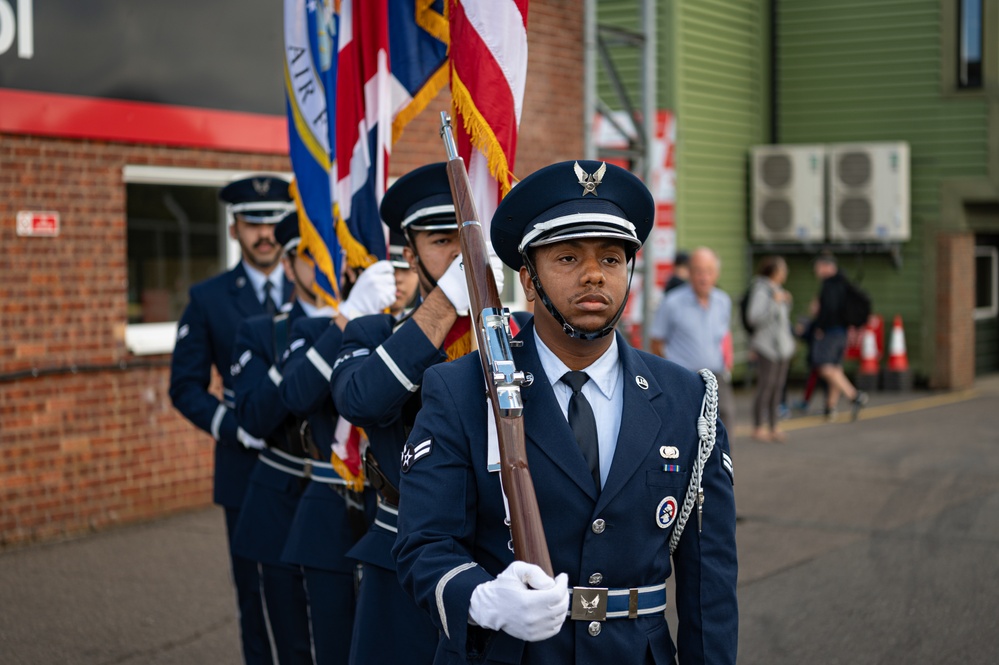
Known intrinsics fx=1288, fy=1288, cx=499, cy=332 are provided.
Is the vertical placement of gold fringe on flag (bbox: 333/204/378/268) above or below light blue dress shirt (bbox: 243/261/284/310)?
above

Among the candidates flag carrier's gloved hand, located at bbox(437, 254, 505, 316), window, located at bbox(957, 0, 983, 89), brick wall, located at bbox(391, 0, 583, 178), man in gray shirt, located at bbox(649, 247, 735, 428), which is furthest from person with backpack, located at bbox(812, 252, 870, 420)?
flag carrier's gloved hand, located at bbox(437, 254, 505, 316)

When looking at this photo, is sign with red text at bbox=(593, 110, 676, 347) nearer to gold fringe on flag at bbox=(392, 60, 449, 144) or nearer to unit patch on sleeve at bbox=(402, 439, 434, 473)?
gold fringe on flag at bbox=(392, 60, 449, 144)

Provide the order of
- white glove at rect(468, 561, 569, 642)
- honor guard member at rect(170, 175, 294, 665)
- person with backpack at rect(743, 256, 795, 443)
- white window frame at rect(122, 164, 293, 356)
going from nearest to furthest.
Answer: white glove at rect(468, 561, 569, 642) → honor guard member at rect(170, 175, 294, 665) → white window frame at rect(122, 164, 293, 356) → person with backpack at rect(743, 256, 795, 443)

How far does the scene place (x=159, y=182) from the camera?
30.0ft

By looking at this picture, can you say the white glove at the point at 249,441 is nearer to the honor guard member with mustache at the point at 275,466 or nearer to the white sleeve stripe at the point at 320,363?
the honor guard member with mustache at the point at 275,466

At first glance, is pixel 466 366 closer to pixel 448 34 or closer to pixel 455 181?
pixel 455 181

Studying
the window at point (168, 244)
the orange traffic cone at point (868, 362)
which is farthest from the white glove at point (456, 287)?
the orange traffic cone at point (868, 362)

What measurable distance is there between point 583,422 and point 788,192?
16.2 meters

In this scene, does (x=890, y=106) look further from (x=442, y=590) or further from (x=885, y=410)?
(x=442, y=590)

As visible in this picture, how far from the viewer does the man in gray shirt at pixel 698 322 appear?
9477 mm

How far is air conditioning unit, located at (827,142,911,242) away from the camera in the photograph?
1792cm

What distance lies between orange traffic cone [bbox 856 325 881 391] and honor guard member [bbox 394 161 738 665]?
1560 cm

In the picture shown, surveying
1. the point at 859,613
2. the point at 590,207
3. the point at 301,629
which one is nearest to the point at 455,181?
the point at 590,207

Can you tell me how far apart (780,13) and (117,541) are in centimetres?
1394
